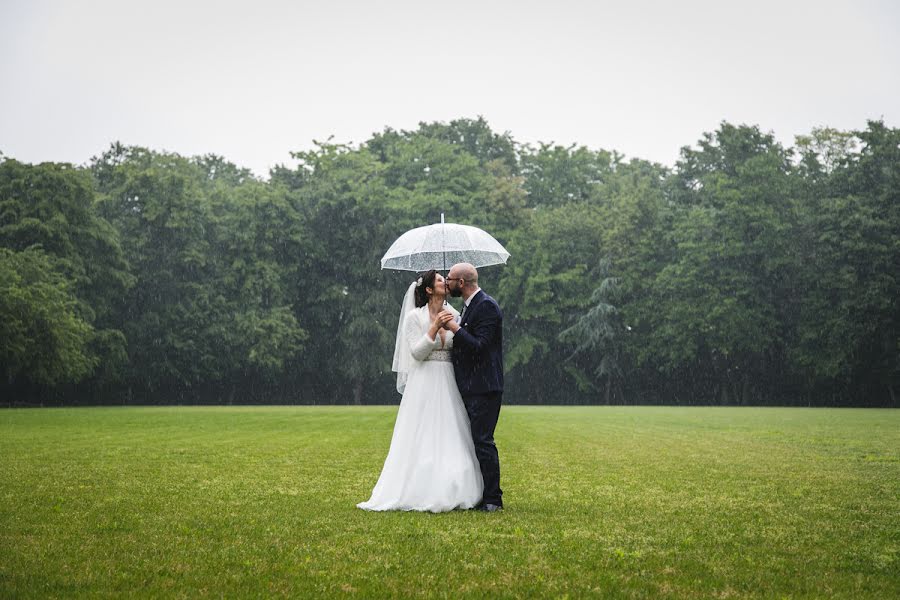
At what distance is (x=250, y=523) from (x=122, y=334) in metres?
42.8

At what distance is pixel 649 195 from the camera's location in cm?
5888

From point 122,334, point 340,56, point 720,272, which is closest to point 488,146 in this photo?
point 340,56

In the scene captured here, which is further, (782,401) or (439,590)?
(782,401)

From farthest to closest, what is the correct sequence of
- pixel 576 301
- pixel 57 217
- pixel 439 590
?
1. pixel 576 301
2. pixel 57 217
3. pixel 439 590

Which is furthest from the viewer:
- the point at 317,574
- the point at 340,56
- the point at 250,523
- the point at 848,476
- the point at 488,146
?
the point at 488,146

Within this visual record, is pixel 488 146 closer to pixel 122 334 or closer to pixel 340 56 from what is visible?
pixel 340 56

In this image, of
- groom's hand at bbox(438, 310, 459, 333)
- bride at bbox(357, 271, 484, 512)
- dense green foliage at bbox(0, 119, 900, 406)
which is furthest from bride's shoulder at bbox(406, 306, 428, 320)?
dense green foliage at bbox(0, 119, 900, 406)

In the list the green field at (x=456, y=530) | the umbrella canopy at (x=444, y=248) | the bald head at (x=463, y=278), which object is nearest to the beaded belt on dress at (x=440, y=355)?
the bald head at (x=463, y=278)

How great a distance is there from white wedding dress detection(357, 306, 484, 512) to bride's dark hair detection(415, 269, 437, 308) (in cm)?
8

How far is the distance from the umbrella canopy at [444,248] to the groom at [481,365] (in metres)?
0.81

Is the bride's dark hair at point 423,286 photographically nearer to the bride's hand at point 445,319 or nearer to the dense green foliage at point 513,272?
the bride's hand at point 445,319

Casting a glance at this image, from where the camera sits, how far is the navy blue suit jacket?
843cm

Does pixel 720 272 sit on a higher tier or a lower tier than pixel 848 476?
higher

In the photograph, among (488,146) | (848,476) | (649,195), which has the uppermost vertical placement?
(488,146)
